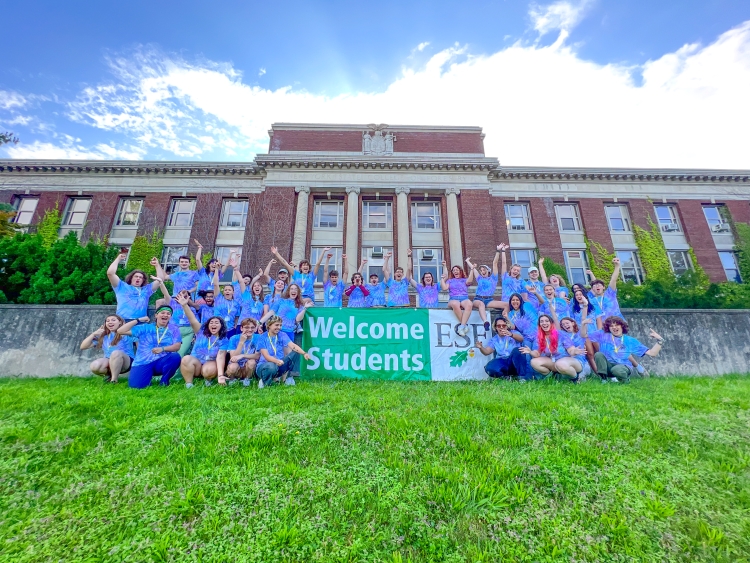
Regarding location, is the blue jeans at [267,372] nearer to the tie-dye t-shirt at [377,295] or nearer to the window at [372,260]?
the tie-dye t-shirt at [377,295]

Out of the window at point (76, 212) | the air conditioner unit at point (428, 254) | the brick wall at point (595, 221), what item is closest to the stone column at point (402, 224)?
the air conditioner unit at point (428, 254)

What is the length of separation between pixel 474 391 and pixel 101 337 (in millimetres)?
7456

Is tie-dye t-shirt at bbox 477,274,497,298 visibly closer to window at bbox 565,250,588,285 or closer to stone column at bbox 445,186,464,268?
stone column at bbox 445,186,464,268

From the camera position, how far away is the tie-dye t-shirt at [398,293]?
9.11m

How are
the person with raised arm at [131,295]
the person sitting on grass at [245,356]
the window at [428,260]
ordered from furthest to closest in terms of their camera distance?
the window at [428,260] < the person with raised arm at [131,295] < the person sitting on grass at [245,356]

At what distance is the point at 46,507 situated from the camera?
2775 millimetres

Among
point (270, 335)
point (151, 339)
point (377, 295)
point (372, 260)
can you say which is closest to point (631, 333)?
point (377, 295)

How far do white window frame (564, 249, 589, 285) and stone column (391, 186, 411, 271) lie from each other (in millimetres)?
11166

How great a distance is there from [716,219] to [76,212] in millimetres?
45977

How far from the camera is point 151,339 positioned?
21.9 ft

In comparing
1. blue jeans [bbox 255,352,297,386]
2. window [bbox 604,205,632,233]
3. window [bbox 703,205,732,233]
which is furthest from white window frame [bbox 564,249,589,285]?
blue jeans [bbox 255,352,297,386]

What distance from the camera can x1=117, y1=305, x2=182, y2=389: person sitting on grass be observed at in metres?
6.41

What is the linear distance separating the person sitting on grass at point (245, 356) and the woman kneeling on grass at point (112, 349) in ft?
7.06

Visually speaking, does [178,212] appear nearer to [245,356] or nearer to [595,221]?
[245,356]
